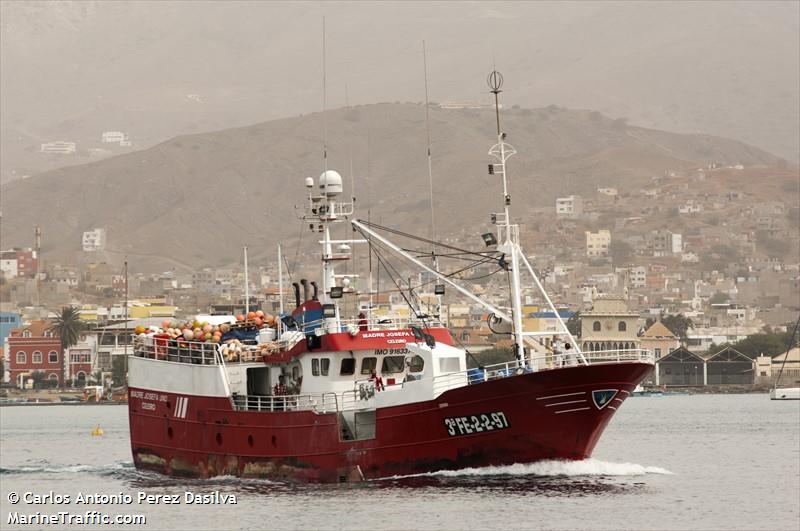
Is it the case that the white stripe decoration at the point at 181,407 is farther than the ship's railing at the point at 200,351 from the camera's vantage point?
Yes

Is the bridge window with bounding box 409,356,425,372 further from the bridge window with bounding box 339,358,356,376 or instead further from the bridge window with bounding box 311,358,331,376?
the bridge window with bounding box 311,358,331,376

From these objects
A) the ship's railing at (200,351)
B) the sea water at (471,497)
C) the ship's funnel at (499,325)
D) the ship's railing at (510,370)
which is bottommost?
the sea water at (471,497)

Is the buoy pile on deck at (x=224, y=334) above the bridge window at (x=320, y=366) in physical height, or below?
above

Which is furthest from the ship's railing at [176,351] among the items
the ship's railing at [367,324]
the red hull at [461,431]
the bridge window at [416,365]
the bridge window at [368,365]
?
the bridge window at [416,365]

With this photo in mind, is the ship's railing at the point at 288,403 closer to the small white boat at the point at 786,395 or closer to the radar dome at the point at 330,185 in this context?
the radar dome at the point at 330,185

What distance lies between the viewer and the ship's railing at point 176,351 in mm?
62062

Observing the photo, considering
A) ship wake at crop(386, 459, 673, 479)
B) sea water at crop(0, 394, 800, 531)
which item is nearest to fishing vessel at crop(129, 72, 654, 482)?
ship wake at crop(386, 459, 673, 479)

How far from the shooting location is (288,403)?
59.2 m

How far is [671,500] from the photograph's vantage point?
54.9 m

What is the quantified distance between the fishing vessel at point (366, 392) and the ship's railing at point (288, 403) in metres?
0.06

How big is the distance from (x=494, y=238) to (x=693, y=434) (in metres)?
45.7

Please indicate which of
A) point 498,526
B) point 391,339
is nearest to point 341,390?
point 391,339

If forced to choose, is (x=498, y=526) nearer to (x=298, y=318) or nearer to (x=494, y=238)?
(x=494, y=238)

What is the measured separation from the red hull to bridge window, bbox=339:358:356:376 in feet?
6.81
